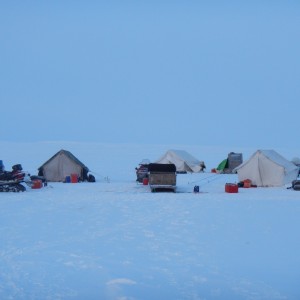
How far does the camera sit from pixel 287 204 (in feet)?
55.5

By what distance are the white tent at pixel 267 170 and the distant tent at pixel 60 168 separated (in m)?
9.63

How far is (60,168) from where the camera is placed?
88.7ft

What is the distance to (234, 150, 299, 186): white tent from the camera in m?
24.3

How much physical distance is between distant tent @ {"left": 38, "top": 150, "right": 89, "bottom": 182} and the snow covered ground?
890 centimetres

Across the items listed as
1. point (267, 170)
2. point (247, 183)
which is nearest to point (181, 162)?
point (267, 170)

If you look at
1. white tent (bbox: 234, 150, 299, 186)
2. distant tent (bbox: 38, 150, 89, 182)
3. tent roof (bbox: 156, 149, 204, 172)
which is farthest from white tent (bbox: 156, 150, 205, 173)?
white tent (bbox: 234, 150, 299, 186)

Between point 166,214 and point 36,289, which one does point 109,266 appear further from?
point 166,214

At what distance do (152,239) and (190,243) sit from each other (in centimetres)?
100

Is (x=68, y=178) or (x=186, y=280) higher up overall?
(x=68, y=178)

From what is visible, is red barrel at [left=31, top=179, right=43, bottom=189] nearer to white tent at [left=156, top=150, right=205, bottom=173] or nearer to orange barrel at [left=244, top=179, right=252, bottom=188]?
orange barrel at [left=244, top=179, right=252, bottom=188]

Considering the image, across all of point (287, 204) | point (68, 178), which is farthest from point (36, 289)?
point (68, 178)

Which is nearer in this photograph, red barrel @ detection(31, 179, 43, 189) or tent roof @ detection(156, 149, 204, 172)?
red barrel @ detection(31, 179, 43, 189)

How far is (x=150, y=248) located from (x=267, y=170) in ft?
50.3

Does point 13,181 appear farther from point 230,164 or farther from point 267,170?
point 230,164
